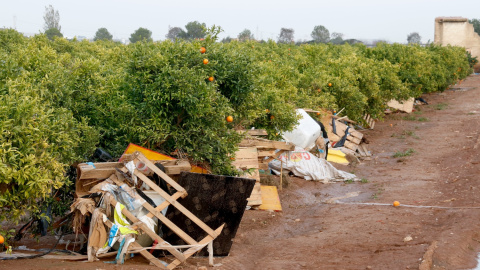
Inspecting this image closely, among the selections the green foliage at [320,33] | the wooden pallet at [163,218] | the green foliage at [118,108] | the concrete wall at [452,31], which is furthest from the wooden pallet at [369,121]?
the green foliage at [320,33]

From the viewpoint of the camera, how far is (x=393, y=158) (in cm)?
1543

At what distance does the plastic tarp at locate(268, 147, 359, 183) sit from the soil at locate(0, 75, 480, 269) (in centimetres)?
27

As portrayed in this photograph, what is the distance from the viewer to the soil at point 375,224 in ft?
22.6

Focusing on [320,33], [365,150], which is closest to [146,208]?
[365,150]

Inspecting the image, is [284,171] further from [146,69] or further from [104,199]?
[104,199]

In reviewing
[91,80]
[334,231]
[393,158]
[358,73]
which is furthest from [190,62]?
[358,73]

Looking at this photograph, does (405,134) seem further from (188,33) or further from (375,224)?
(188,33)

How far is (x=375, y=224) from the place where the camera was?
28.6ft

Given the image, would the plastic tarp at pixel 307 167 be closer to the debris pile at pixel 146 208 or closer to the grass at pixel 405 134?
the debris pile at pixel 146 208

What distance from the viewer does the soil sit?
22.6 feet

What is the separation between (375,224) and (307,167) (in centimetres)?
380

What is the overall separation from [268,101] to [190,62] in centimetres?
353

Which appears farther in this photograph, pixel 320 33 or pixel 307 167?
pixel 320 33

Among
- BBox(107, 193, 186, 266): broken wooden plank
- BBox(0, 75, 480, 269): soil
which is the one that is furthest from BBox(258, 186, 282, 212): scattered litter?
BBox(107, 193, 186, 266): broken wooden plank
